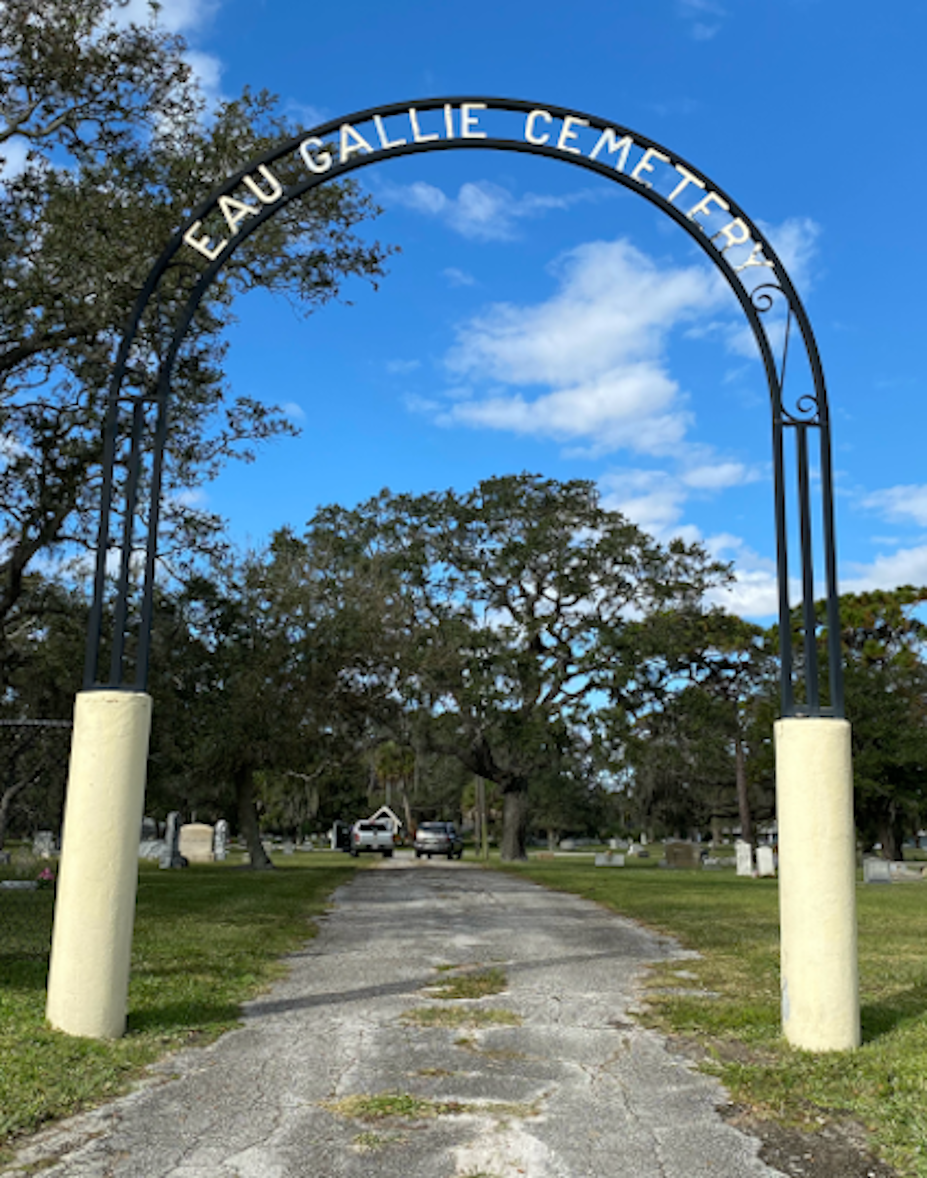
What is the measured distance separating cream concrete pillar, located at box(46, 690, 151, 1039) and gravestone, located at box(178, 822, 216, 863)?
107 ft

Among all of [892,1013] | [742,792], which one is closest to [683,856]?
[742,792]

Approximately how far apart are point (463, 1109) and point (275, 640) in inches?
814

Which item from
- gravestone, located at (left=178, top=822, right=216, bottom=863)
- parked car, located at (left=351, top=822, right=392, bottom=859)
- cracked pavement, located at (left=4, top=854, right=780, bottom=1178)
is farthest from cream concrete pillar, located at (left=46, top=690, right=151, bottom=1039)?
parked car, located at (left=351, top=822, right=392, bottom=859)

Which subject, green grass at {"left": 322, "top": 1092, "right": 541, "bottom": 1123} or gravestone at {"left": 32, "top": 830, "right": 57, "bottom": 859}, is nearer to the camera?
green grass at {"left": 322, "top": 1092, "right": 541, "bottom": 1123}

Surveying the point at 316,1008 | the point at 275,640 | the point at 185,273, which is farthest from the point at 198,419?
the point at 316,1008

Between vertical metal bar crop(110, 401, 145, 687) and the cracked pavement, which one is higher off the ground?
vertical metal bar crop(110, 401, 145, 687)

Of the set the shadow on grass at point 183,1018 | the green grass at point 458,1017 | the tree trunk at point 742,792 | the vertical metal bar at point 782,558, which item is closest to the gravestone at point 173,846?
the tree trunk at point 742,792

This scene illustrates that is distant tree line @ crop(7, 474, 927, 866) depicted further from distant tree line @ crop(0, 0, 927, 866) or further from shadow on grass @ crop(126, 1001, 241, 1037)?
shadow on grass @ crop(126, 1001, 241, 1037)

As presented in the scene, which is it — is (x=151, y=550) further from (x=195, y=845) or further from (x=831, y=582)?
(x=195, y=845)

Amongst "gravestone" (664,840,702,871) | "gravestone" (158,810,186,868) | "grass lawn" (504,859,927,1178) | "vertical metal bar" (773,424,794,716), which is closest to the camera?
"grass lawn" (504,859,927,1178)

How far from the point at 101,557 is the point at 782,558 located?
14.5 ft

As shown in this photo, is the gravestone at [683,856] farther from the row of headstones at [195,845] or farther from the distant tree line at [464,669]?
the row of headstones at [195,845]

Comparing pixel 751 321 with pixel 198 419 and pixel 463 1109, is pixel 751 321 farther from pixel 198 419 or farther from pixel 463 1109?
pixel 198 419

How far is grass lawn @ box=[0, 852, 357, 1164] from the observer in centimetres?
493
